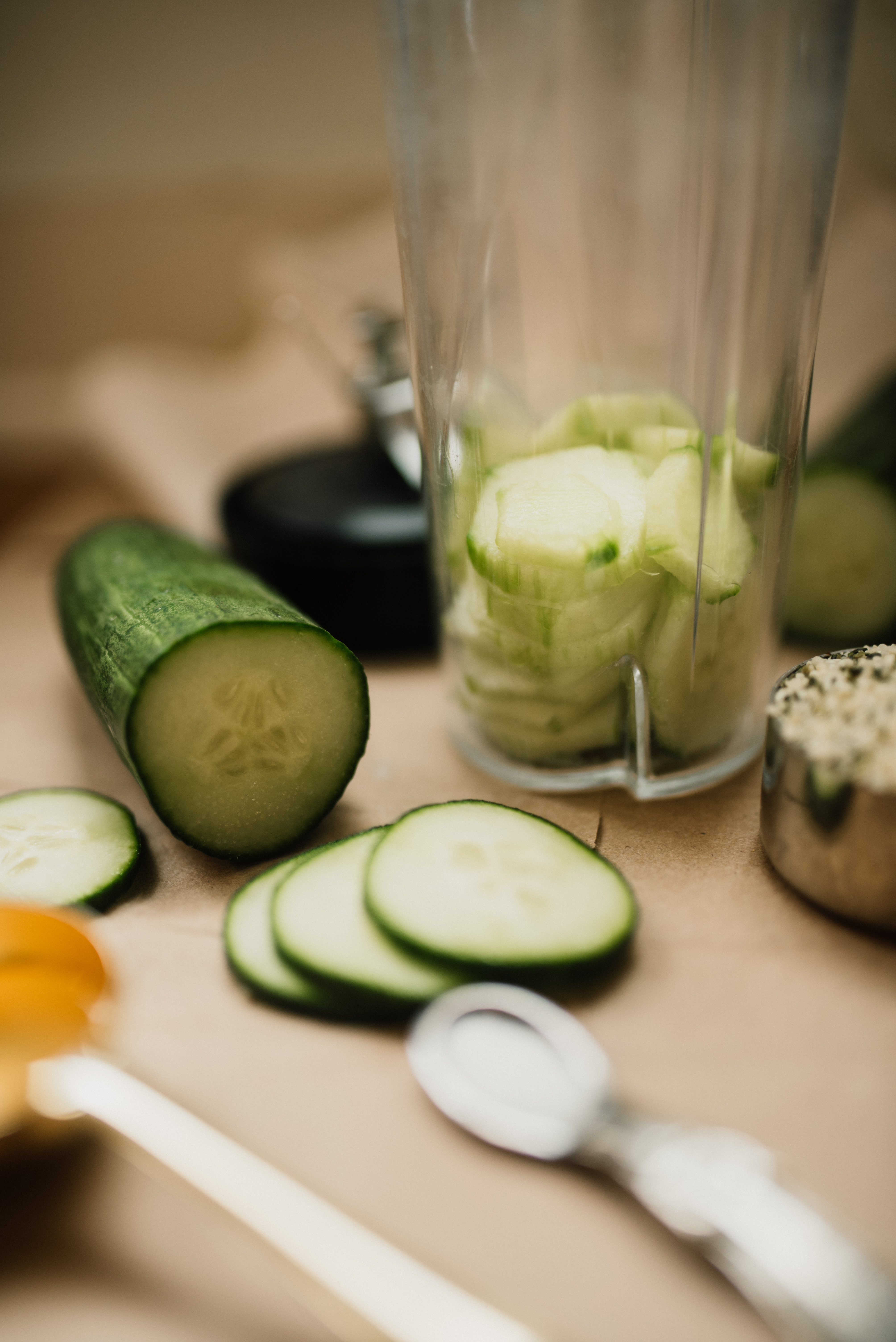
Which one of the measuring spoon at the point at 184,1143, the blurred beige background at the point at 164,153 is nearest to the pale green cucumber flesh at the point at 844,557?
the measuring spoon at the point at 184,1143

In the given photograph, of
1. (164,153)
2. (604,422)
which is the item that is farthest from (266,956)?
(164,153)

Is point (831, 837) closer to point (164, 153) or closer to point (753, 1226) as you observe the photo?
point (753, 1226)

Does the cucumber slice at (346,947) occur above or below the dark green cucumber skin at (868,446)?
below

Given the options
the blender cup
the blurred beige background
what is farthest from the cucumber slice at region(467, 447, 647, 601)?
the blurred beige background

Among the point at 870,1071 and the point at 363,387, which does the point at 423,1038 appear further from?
the point at 363,387

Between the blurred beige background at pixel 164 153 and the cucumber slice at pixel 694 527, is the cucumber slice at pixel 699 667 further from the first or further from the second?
the blurred beige background at pixel 164 153

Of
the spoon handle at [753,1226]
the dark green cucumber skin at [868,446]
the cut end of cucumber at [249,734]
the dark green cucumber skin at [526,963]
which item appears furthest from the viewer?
the dark green cucumber skin at [868,446]
